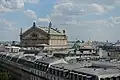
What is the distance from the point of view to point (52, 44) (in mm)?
178375

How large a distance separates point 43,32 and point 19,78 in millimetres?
74277

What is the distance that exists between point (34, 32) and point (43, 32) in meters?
5.46

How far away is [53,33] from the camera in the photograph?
180375mm

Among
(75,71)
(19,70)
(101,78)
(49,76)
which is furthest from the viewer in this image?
(19,70)

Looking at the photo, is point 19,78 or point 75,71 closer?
point 75,71

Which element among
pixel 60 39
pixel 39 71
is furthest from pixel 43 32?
pixel 39 71

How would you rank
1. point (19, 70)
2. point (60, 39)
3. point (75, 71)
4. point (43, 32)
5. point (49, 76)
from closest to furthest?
point (75, 71), point (49, 76), point (19, 70), point (43, 32), point (60, 39)

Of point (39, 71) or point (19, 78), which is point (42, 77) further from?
point (19, 78)

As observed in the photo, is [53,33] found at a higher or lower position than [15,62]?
higher

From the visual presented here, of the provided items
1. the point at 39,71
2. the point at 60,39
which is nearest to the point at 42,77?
the point at 39,71

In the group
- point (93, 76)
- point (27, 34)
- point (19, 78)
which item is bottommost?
point (19, 78)

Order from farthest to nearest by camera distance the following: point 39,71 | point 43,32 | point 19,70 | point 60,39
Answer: point 60,39
point 43,32
point 19,70
point 39,71

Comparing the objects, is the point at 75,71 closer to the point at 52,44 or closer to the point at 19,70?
the point at 19,70

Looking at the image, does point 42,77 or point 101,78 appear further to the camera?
point 42,77
